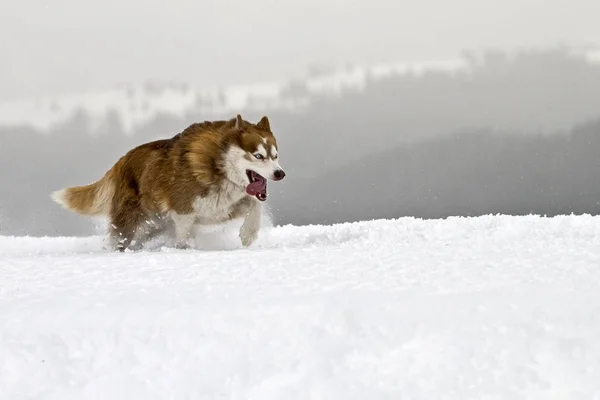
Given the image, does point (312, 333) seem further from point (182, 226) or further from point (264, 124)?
point (264, 124)

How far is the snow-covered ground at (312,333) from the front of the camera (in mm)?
3279

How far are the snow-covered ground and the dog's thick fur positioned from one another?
304 cm

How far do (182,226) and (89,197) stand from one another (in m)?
2.25

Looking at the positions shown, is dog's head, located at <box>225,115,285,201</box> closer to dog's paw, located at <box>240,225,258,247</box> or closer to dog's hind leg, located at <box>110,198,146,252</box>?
dog's paw, located at <box>240,225,258,247</box>

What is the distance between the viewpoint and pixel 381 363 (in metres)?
3.38

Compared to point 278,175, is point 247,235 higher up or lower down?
lower down

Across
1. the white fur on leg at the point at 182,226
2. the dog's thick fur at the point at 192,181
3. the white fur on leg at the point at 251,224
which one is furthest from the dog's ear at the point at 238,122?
the white fur on leg at the point at 182,226

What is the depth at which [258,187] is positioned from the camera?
834 cm

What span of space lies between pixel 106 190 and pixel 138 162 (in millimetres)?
865

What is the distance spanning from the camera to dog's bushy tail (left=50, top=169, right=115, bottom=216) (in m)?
9.43

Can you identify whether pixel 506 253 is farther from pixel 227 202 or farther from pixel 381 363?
pixel 227 202

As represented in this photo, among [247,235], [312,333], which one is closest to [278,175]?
[247,235]

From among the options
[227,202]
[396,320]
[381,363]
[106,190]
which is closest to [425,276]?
[396,320]

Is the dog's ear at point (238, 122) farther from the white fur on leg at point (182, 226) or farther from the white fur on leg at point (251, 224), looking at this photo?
the white fur on leg at point (182, 226)
